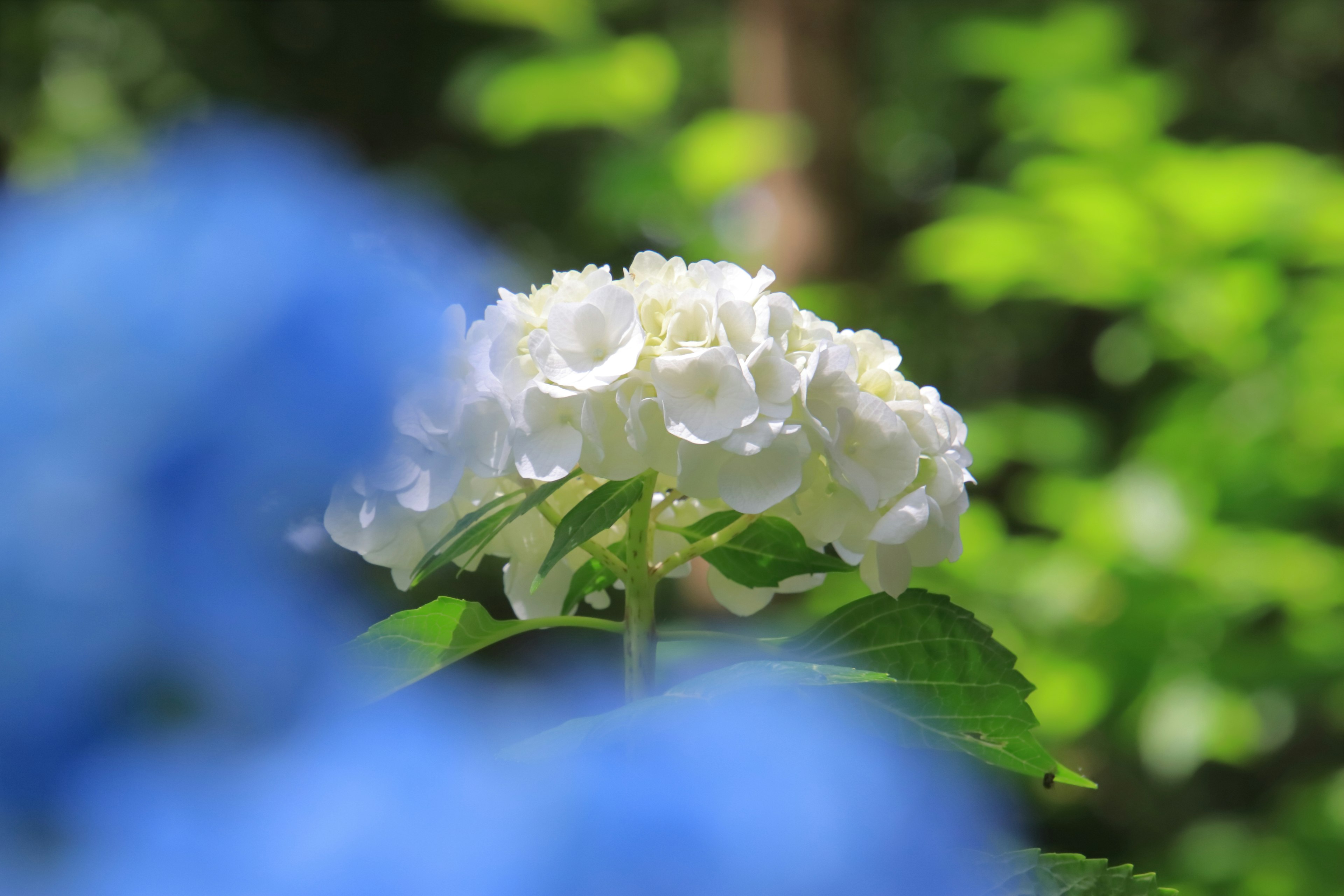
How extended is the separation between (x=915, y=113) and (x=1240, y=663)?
1.78 metres

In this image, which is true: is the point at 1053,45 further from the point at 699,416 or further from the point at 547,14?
the point at 699,416

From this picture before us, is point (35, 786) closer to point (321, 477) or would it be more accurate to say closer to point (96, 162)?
point (321, 477)

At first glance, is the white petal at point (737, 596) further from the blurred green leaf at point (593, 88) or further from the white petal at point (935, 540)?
the blurred green leaf at point (593, 88)

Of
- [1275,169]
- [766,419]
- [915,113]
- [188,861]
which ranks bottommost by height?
[188,861]

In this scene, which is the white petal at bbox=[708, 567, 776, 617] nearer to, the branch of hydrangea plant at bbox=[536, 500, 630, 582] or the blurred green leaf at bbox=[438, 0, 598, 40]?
the branch of hydrangea plant at bbox=[536, 500, 630, 582]

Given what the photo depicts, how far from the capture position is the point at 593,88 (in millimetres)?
1641

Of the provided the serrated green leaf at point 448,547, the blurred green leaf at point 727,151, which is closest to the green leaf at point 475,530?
Answer: the serrated green leaf at point 448,547

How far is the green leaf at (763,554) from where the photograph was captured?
1.09ft

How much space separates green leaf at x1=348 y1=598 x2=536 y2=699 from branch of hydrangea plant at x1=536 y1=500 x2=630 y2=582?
3 centimetres

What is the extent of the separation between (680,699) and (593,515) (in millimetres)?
106

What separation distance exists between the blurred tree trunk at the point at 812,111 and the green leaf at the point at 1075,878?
1408mm

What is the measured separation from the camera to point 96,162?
11.6 inches

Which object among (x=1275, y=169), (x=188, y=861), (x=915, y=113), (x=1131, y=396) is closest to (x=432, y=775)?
(x=188, y=861)

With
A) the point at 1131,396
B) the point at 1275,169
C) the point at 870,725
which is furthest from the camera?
the point at 1131,396
